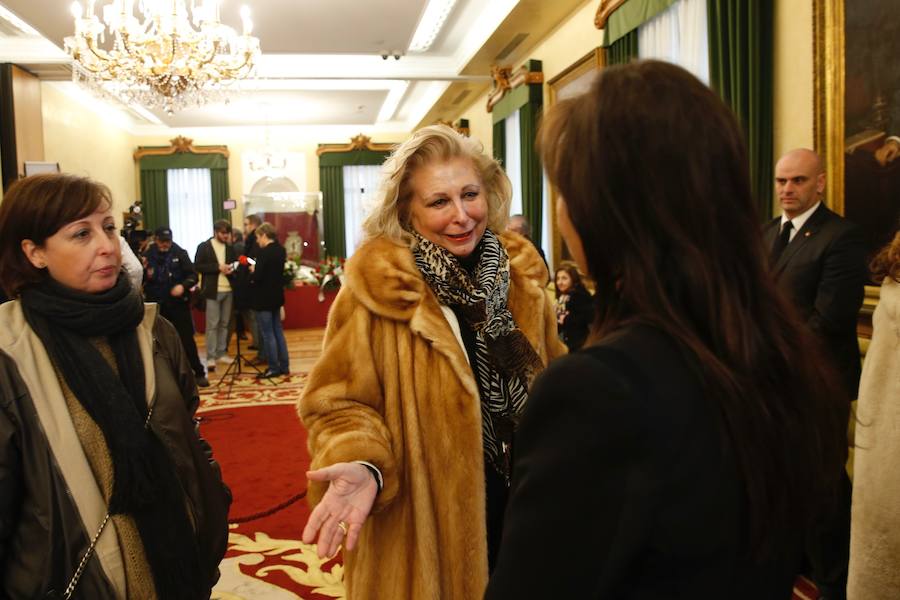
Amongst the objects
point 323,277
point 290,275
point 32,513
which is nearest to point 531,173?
point 290,275

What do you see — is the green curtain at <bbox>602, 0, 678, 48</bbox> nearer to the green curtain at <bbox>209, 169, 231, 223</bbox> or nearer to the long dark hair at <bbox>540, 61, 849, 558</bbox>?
the long dark hair at <bbox>540, 61, 849, 558</bbox>

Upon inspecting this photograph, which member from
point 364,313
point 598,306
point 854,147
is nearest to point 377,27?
point 854,147

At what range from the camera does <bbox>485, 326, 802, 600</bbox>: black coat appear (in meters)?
0.67

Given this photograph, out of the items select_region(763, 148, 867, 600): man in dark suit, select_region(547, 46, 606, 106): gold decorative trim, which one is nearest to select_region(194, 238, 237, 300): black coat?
select_region(547, 46, 606, 106): gold decorative trim

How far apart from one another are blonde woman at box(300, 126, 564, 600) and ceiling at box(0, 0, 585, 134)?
5220mm

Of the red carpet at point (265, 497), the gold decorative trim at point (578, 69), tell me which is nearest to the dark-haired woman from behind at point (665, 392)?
the red carpet at point (265, 497)

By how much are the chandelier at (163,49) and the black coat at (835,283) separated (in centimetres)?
451

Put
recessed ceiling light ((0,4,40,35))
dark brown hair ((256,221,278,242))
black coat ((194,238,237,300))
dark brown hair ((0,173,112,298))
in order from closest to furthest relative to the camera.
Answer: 1. dark brown hair ((0,173,112,298))
2. recessed ceiling light ((0,4,40,35))
3. dark brown hair ((256,221,278,242))
4. black coat ((194,238,237,300))

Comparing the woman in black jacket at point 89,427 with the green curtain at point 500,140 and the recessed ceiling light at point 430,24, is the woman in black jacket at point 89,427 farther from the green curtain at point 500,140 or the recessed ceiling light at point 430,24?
the green curtain at point 500,140

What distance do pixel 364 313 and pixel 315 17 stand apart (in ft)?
22.2

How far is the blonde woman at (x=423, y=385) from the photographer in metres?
1.58

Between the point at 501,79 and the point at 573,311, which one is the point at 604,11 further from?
the point at 501,79

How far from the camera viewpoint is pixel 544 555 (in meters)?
0.70

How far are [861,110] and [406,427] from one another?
8.76ft
